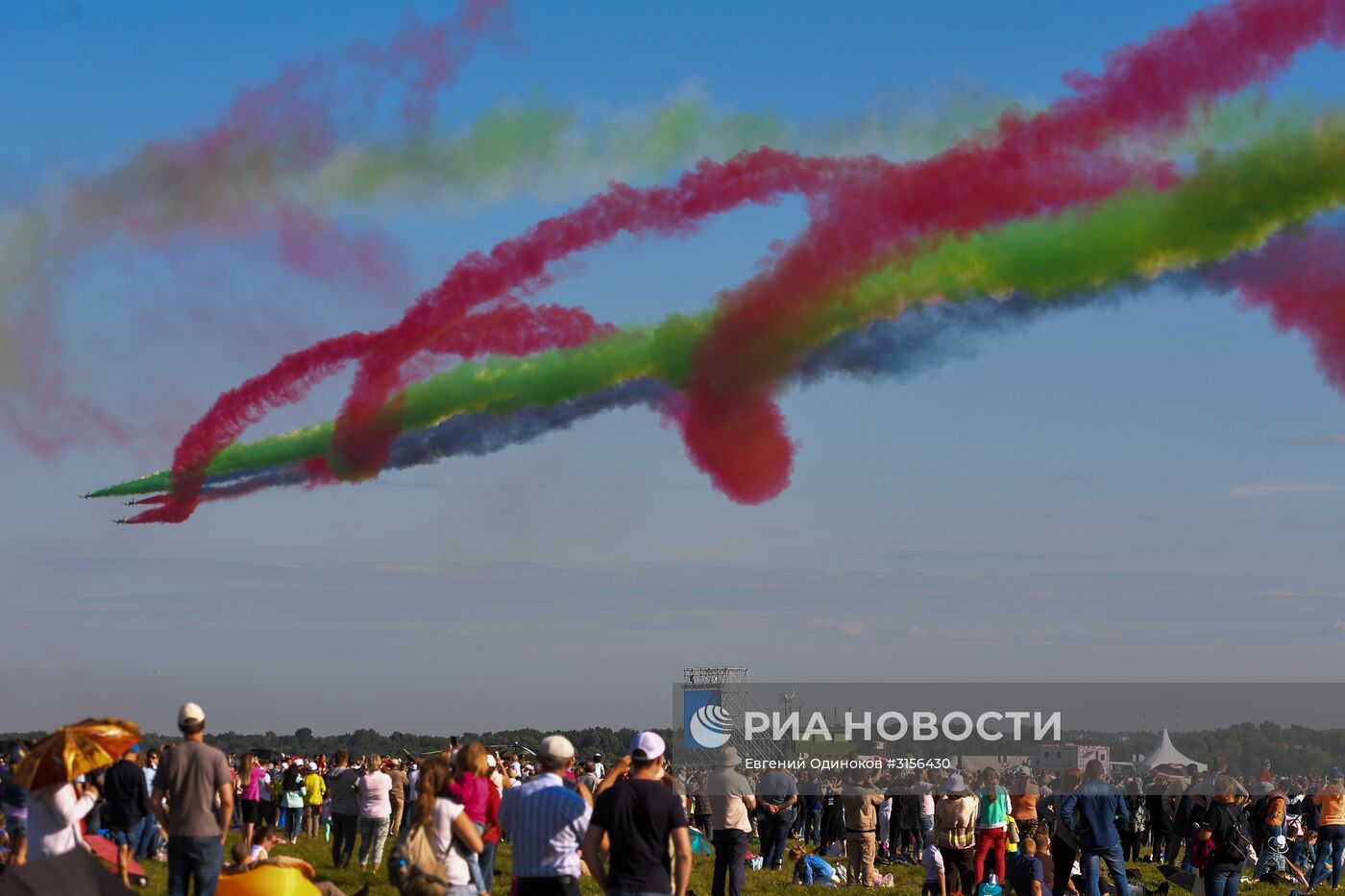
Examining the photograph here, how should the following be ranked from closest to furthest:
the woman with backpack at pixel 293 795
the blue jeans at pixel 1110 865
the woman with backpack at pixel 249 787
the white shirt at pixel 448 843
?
the white shirt at pixel 448 843, the blue jeans at pixel 1110 865, the woman with backpack at pixel 249 787, the woman with backpack at pixel 293 795

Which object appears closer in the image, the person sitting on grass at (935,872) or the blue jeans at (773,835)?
the person sitting on grass at (935,872)

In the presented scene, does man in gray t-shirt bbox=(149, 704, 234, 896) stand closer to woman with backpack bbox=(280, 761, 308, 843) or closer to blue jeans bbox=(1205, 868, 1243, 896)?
blue jeans bbox=(1205, 868, 1243, 896)

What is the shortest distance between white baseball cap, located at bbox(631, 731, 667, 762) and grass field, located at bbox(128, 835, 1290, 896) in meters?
8.27

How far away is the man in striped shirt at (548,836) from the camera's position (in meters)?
8.88

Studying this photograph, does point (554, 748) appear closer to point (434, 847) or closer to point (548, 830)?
point (548, 830)

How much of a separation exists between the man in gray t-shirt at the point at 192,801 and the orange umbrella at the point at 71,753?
44cm

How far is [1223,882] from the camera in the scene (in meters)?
14.8

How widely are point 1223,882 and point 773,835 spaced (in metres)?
7.58

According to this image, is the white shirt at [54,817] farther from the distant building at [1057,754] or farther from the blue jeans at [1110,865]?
the distant building at [1057,754]

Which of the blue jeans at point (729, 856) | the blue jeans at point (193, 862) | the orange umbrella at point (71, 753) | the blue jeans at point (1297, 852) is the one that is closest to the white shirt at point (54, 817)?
the orange umbrella at point (71, 753)

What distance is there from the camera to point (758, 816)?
21.5 meters

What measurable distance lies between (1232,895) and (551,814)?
9214 mm

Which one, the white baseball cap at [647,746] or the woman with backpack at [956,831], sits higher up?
the white baseball cap at [647,746]

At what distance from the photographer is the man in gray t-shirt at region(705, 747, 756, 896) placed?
48.2 feet
